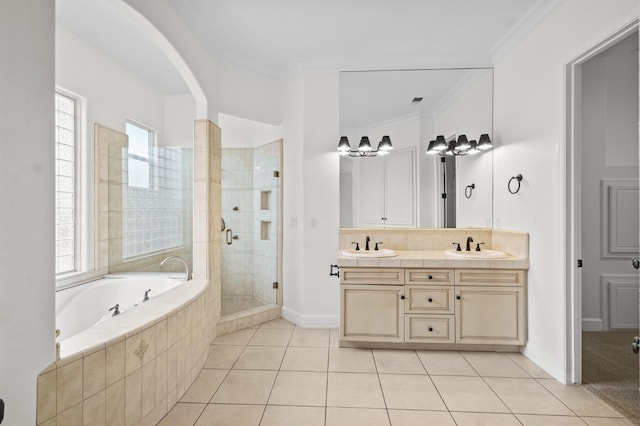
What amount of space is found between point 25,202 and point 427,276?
260cm

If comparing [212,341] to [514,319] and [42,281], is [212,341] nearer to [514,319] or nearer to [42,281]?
[42,281]

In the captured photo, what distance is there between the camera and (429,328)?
2.79 metres

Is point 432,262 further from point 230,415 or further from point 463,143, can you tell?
point 230,415

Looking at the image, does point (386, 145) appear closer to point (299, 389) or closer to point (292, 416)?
point (299, 389)

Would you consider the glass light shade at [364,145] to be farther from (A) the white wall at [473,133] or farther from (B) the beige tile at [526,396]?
(B) the beige tile at [526,396]

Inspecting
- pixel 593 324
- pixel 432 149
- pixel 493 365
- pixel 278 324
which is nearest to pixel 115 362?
pixel 278 324

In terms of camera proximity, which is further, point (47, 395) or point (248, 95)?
point (248, 95)

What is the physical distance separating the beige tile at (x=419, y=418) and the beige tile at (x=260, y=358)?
0.96 m

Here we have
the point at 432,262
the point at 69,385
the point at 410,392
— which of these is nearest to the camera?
the point at 69,385

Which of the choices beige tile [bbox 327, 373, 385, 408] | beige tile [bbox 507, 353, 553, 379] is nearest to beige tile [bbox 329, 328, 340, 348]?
beige tile [bbox 327, 373, 385, 408]

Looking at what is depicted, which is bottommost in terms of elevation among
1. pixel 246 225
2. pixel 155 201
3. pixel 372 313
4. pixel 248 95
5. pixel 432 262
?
pixel 372 313

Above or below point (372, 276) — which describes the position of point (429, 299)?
below

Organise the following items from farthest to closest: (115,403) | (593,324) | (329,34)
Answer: (593,324)
(329,34)
(115,403)

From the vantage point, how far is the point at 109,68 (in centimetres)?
322
